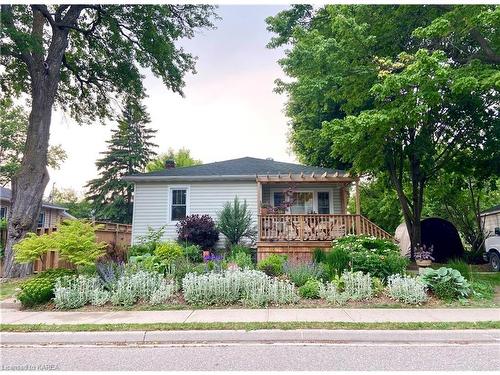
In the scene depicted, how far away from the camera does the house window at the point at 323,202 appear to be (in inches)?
521

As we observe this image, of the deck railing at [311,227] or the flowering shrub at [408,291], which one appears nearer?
the flowering shrub at [408,291]

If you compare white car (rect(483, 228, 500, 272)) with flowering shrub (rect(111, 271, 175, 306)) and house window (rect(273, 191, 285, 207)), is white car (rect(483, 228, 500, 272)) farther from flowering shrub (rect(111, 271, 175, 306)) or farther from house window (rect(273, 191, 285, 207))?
flowering shrub (rect(111, 271, 175, 306))

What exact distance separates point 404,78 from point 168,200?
9742mm

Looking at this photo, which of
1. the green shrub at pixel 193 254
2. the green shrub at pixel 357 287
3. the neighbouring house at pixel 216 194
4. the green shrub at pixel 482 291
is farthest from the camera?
the neighbouring house at pixel 216 194

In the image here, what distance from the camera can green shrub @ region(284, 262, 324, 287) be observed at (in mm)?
6934

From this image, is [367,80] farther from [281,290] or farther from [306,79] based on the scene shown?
[281,290]

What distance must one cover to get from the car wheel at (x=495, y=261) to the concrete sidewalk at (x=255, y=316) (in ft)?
26.4

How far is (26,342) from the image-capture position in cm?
429

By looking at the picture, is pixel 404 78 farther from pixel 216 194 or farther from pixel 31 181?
pixel 31 181

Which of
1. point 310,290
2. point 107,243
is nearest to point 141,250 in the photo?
point 107,243

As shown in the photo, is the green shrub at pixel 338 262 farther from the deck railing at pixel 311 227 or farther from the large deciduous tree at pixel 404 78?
the large deciduous tree at pixel 404 78

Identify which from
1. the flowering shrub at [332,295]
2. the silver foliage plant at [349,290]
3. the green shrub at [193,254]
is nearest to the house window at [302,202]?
the green shrub at [193,254]

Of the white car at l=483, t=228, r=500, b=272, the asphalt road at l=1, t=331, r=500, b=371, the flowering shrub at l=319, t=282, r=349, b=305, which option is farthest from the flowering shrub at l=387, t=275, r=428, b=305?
the white car at l=483, t=228, r=500, b=272

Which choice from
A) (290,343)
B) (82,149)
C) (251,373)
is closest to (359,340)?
(290,343)
